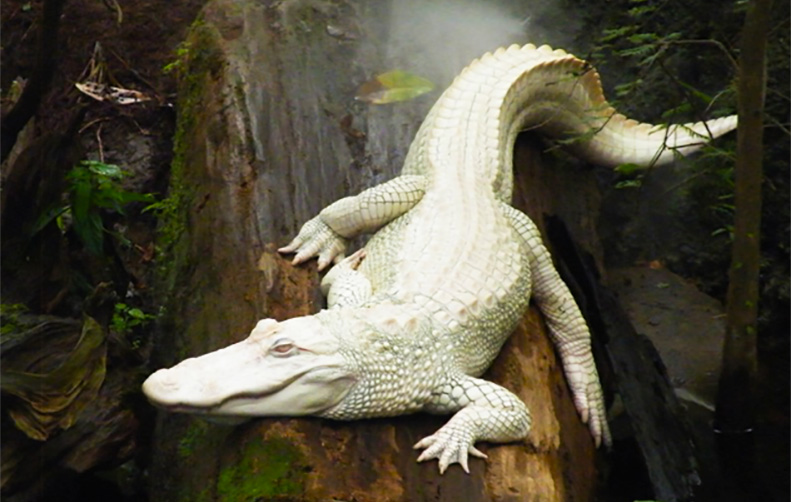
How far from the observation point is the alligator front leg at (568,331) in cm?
433

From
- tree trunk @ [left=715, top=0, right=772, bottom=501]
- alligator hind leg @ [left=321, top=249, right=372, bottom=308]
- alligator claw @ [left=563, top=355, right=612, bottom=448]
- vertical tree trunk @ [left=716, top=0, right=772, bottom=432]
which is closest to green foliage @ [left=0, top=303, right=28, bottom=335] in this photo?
alligator hind leg @ [left=321, top=249, right=372, bottom=308]

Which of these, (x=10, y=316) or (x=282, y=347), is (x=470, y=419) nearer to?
(x=282, y=347)

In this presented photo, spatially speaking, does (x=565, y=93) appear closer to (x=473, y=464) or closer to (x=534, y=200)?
(x=534, y=200)

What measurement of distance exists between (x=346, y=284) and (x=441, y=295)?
51 cm

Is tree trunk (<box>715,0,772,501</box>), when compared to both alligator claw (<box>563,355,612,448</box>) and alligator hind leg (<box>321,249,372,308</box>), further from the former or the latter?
alligator hind leg (<box>321,249,372,308</box>)

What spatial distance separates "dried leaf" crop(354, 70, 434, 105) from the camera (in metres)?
5.62

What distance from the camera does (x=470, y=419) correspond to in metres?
3.43

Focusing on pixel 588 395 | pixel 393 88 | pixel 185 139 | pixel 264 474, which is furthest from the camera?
pixel 393 88

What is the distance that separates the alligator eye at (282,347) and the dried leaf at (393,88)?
2624mm

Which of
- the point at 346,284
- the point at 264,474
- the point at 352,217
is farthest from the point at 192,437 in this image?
the point at 352,217

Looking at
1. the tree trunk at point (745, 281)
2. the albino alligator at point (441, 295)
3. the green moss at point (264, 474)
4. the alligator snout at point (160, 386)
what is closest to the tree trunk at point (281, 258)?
the green moss at point (264, 474)

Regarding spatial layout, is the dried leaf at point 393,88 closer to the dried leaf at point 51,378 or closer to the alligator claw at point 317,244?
the alligator claw at point 317,244

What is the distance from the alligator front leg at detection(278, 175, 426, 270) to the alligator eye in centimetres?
116

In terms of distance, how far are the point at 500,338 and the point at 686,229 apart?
3.07 metres
